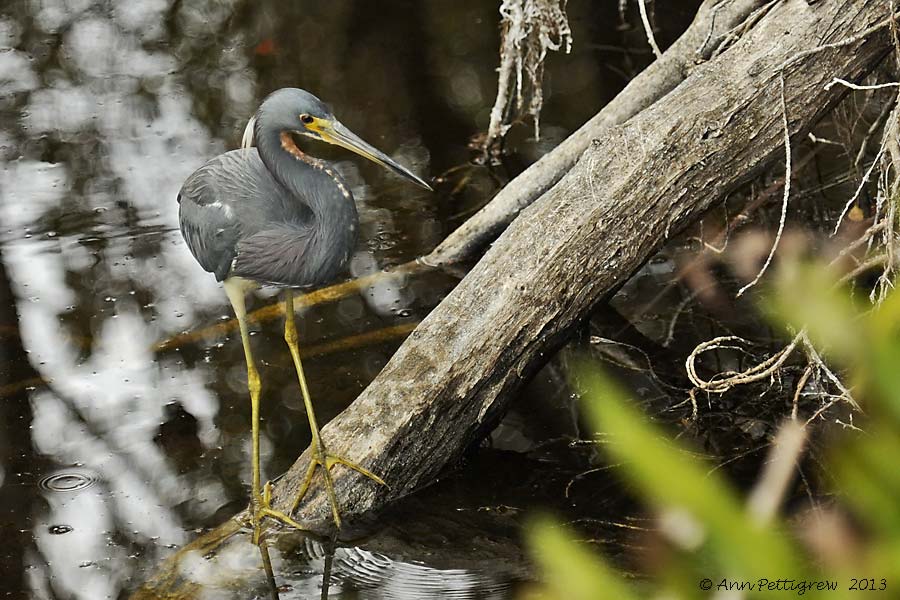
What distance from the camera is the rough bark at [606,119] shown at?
4.40 metres

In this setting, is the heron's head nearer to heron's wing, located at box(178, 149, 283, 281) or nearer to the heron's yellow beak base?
the heron's yellow beak base

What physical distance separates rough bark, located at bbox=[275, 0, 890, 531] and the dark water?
233mm

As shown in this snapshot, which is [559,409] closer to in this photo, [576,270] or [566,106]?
[576,270]

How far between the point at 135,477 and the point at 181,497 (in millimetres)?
219

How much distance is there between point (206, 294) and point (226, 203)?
70.9 inches

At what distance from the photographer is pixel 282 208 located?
3.54m

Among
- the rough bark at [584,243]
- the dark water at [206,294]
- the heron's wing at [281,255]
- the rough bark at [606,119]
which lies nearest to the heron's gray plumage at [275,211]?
the heron's wing at [281,255]

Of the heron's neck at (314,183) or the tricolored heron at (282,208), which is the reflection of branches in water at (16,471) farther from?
the heron's neck at (314,183)

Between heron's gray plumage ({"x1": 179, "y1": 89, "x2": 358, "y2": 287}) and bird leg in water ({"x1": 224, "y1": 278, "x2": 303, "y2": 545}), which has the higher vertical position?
heron's gray plumage ({"x1": 179, "y1": 89, "x2": 358, "y2": 287})

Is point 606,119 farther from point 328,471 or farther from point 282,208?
point 328,471

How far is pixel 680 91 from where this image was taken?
3.89m

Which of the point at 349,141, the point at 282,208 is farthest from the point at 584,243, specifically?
the point at 282,208

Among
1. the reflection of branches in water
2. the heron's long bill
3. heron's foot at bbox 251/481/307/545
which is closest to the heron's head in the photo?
the heron's long bill

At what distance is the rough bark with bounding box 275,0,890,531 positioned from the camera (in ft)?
12.2
